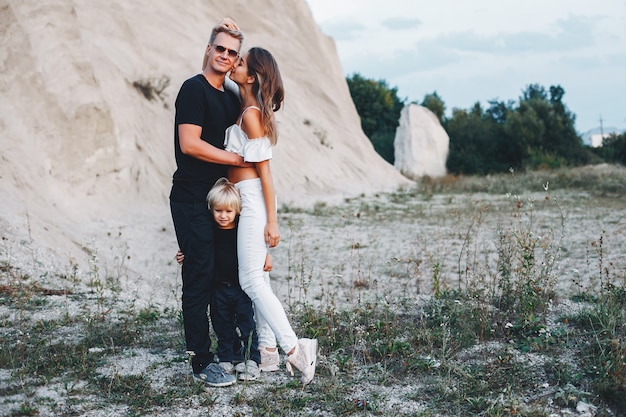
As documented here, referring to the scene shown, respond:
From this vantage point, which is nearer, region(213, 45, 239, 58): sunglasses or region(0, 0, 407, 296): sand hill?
region(213, 45, 239, 58): sunglasses

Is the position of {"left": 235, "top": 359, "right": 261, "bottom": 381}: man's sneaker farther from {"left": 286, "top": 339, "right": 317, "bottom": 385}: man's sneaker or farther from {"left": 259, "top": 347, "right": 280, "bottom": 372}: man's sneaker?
{"left": 286, "top": 339, "right": 317, "bottom": 385}: man's sneaker

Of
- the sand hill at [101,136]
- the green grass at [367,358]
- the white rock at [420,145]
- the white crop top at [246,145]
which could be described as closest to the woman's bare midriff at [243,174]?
the white crop top at [246,145]

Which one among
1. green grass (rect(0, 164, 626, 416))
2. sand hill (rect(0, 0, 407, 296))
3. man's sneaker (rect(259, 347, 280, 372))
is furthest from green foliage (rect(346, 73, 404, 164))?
man's sneaker (rect(259, 347, 280, 372))

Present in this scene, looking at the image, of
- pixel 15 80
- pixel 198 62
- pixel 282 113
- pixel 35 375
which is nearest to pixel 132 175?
pixel 15 80

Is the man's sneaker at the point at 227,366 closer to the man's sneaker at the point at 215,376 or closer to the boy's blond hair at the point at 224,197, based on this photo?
the man's sneaker at the point at 215,376

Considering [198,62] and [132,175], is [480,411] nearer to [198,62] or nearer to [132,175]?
[132,175]

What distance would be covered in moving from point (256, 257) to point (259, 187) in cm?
44

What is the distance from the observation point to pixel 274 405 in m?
3.62

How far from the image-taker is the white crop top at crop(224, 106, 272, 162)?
3748 mm

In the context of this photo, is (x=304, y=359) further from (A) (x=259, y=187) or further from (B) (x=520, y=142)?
(B) (x=520, y=142)

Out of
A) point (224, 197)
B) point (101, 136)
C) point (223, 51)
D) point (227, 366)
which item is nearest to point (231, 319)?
point (227, 366)

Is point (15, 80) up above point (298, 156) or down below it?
above

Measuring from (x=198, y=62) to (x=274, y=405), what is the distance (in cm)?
1545

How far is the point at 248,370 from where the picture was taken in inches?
158
